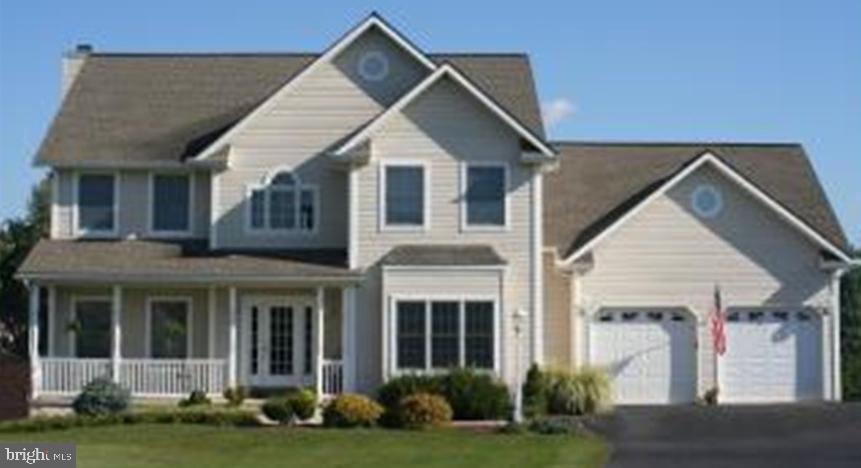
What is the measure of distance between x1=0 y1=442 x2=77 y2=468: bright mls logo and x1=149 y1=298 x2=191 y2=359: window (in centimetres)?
1266

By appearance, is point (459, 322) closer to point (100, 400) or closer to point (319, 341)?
point (319, 341)

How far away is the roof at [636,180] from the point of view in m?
43.0

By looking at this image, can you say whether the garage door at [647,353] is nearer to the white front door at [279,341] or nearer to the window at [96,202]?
the white front door at [279,341]

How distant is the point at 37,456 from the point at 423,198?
16619mm

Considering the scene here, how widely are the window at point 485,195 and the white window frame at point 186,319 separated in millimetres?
7213

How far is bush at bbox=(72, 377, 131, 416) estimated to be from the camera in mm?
36875

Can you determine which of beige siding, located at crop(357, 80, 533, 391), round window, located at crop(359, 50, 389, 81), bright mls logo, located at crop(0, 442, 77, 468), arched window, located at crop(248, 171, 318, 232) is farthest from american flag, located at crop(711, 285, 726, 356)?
bright mls logo, located at crop(0, 442, 77, 468)

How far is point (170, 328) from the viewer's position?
40750 mm

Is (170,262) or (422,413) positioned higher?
(170,262)

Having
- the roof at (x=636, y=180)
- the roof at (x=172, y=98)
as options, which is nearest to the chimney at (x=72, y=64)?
the roof at (x=172, y=98)

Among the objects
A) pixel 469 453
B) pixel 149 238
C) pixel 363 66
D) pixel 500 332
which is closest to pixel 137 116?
pixel 149 238

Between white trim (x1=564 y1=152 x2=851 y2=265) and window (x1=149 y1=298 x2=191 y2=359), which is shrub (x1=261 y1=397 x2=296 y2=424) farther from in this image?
white trim (x1=564 y1=152 x2=851 y2=265)

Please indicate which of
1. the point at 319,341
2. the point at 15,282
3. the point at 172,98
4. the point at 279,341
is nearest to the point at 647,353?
the point at 319,341

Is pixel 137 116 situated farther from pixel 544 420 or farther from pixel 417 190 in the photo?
pixel 544 420
